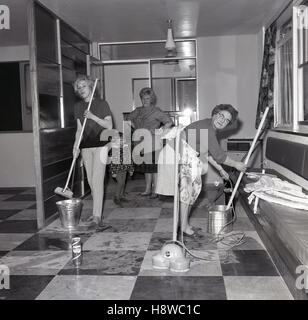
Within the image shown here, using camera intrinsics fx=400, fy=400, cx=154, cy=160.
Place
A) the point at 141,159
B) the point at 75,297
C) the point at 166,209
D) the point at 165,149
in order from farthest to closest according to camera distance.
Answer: the point at 141,159
the point at 166,209
the point at 165,149
the point at 75,297

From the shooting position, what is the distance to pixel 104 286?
267cm

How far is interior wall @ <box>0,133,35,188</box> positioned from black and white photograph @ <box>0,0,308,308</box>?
0.7 inches

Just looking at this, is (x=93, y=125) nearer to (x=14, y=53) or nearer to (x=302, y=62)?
(x=302, y=62)

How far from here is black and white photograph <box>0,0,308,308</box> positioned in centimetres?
270

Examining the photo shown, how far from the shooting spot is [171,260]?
2.90 m

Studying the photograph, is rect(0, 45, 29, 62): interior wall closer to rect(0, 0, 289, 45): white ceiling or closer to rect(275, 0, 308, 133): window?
rect(0, 0, 289, 45): white ceiling

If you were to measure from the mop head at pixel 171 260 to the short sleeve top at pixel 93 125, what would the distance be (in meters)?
1.55

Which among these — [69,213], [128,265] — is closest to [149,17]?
[69,213]

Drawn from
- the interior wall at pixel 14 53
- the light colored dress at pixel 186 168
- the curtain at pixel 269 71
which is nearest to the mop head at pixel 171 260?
the light colored dress at pixel 186 168

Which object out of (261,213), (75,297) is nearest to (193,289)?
(75,297)

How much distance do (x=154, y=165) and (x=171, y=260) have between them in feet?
9.12

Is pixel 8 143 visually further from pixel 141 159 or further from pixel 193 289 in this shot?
pixel 193 289

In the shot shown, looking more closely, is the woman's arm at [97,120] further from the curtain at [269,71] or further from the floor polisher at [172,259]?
the curtain at [269,71]

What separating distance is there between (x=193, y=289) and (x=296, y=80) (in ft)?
8.66
